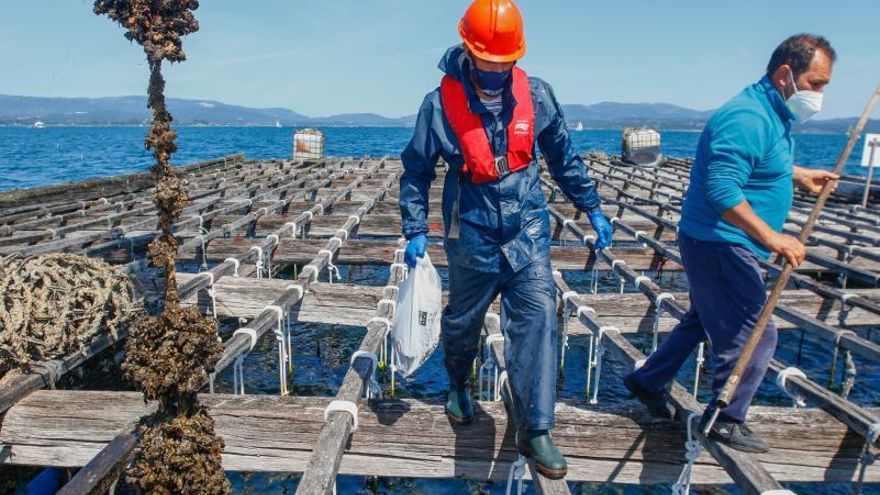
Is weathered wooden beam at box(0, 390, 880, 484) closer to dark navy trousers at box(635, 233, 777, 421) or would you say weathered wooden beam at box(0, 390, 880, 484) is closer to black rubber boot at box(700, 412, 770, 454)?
black rubber boot at box(700, 412, 770, 454)

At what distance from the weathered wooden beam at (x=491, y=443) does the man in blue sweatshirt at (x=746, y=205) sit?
399 millimetres

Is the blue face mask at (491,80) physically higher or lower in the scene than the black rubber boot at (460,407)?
higher

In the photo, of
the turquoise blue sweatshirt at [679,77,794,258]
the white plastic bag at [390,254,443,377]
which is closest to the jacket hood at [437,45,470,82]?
the white plastic bag at [390,254,443,377]

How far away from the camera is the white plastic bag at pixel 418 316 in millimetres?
3350

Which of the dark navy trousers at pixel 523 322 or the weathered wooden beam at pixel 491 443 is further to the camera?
the weathered wooden beam at pixel 491 443

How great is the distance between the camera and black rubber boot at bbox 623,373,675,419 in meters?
3.59

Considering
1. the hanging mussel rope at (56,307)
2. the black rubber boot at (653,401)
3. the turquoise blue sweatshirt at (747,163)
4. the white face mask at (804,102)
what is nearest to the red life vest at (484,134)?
the turquoise blue sweatshirt at (747,163)

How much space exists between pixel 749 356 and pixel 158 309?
5.88 meters

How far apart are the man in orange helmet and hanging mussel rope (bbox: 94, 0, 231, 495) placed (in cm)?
131

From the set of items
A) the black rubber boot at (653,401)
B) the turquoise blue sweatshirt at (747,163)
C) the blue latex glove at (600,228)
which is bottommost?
the black rubber boot at (653,401)

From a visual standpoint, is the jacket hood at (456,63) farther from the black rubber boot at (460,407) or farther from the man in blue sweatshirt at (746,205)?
the black rubber boot at (460,407)

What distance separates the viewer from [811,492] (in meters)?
6.10

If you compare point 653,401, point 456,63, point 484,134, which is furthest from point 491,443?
point 456,63

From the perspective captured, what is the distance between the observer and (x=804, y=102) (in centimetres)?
306
